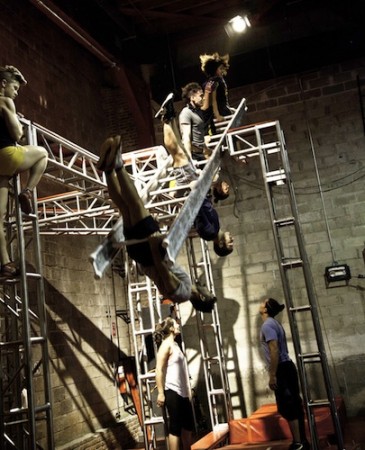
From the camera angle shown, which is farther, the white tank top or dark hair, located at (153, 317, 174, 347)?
dark hair, located at (153, 317, 174, 347)

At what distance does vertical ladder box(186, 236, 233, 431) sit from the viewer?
7.73 m

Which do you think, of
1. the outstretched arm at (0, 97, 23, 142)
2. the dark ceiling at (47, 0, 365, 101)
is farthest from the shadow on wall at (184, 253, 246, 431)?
the outstretched arm at (0, 97, 23, 142)

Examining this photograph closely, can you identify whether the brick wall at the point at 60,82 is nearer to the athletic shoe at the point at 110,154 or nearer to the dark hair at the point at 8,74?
the dark hair at the point at 8,74

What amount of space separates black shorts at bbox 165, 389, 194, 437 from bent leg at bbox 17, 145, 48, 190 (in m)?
2.70

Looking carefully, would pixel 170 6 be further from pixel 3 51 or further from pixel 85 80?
pixel 3 51

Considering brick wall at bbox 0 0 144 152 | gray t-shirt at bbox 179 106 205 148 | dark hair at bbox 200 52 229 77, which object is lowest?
gray t-shirt at bbox 179 106 205 148

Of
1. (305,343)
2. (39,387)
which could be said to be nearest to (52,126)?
(39,387)

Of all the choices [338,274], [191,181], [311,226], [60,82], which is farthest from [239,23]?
[191,181]

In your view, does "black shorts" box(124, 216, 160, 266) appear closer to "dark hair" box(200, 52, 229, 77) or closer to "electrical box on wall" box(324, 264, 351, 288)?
"dark hair" box(200, 52, 229, 77)

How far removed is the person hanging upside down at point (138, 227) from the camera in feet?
10.9

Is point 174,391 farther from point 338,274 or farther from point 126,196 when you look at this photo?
point 338,274

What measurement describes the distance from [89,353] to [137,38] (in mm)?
6207

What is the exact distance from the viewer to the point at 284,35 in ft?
31.8

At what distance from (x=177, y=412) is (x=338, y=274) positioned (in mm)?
4056
